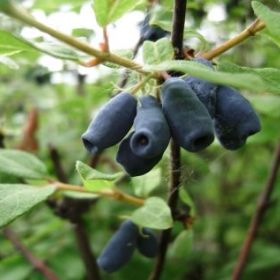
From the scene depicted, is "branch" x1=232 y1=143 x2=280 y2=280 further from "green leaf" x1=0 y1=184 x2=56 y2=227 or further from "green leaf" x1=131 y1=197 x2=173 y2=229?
"green leaf" x1=0 y1=184 x2=56 y2=227

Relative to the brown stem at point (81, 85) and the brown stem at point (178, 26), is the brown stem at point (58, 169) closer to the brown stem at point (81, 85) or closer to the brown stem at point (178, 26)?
the brown stem at point (81, 85)

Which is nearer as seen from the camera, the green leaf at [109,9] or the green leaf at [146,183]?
the green leaf at [109,9]

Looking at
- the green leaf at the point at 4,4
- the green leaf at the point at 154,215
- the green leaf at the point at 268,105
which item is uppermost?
the green leaf at the point at 4,4

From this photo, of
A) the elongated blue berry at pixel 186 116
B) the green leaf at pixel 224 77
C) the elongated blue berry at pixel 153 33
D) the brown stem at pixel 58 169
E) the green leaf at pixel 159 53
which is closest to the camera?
the green leaf at pixel 224 77

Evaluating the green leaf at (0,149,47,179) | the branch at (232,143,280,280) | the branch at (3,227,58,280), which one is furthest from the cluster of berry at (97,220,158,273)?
the branch at (3,227,58,280)

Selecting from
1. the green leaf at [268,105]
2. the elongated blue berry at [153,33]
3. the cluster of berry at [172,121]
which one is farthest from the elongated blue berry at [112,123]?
the green leaf at [268,105]

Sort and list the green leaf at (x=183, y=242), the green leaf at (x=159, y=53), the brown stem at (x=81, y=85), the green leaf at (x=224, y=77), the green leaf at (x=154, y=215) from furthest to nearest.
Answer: the brown stem at (x=81, y=85) < the green leaf at (x=183, y=242) < the green leaf at (x=154, y=215) < the green leaf at (x=159, y=53) < the green leaf at (x=224, y=77)

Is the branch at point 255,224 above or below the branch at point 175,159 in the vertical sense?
below
